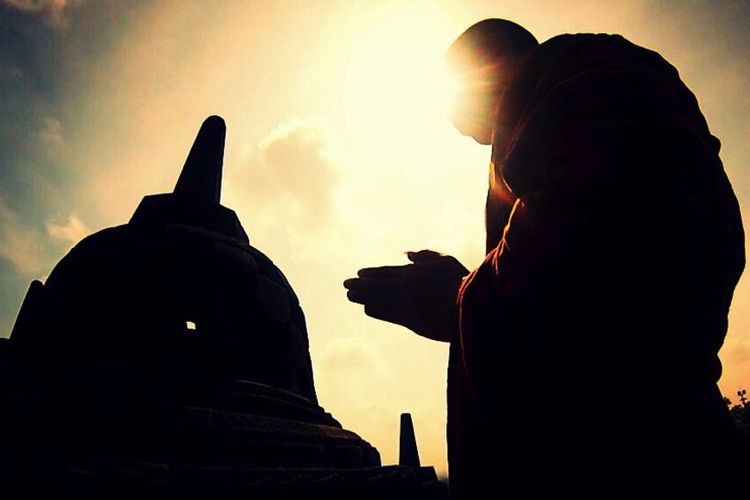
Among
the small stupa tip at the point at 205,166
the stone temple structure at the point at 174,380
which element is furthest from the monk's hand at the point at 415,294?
the small stupa tip at the point at 205,166

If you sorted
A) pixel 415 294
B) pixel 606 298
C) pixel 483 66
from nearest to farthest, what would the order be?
pixel 606 298 < pixel 415 294 < pixel 483 66

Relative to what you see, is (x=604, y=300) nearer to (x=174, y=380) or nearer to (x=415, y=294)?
(x=415, y=294)

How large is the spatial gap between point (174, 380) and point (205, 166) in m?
6.23

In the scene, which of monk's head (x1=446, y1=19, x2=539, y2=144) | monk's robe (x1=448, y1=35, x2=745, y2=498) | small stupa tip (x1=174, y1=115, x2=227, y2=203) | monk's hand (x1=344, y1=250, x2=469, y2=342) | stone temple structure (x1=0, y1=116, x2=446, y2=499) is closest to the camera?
monk's robe (x1=448, y1=35, x2=745, y2=498)

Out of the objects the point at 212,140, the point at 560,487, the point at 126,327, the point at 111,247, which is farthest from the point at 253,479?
the point at 212,140

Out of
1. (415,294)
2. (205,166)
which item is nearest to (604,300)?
(415,294)

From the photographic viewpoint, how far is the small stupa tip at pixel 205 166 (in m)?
9.91

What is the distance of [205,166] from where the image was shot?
409 inches

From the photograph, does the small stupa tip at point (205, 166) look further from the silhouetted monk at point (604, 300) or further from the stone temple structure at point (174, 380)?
the silhouetted monk at point (604, 300)

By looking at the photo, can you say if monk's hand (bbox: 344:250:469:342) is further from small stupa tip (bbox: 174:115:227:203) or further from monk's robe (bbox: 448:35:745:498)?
small stupa tip (bbox: 174:115:227:203)

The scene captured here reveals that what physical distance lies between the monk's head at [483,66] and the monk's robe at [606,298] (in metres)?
0.65

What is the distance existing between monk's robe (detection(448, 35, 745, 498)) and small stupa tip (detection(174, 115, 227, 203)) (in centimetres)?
980

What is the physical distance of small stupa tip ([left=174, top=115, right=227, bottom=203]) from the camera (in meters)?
9.91

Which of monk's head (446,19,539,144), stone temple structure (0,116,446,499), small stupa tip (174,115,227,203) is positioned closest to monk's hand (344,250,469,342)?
monk's head (446,19,539,144)
